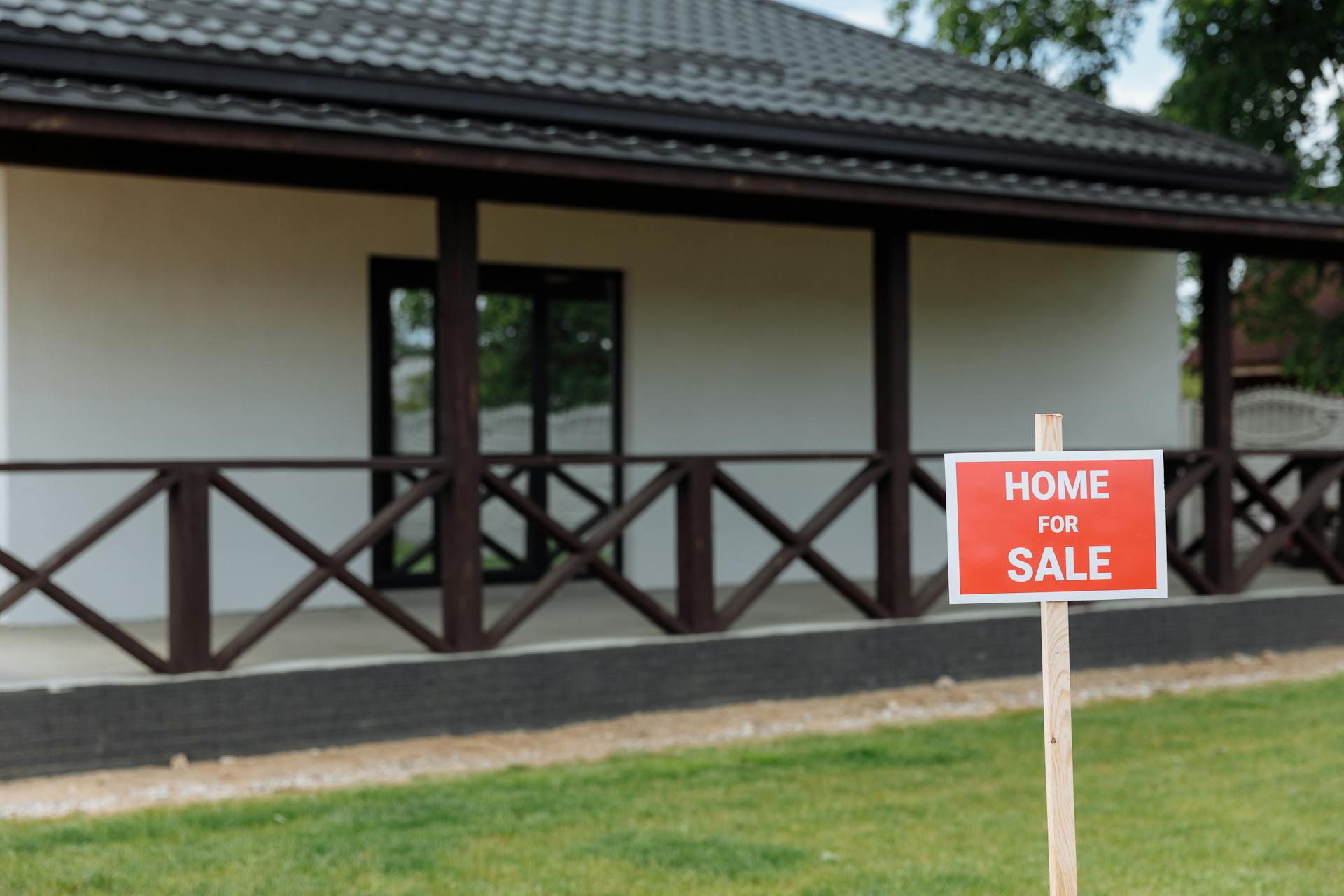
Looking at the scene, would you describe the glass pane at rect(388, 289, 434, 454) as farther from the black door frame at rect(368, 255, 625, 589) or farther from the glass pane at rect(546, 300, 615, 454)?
the glass pane at rect(546, 300, 615, 454)

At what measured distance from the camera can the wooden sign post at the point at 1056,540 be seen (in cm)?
351

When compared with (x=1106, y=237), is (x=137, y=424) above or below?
below

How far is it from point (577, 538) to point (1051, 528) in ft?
16.9

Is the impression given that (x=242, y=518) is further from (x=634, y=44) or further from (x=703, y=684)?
(x=634, y=44)

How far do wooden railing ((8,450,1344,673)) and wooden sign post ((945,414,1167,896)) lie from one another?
3886mm

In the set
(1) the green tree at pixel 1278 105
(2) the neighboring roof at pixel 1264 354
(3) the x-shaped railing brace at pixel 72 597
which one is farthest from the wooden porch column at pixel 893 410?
(2) the neighboring roof at pixel 1264 354

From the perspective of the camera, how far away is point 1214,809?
5637 millimetres

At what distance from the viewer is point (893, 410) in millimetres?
8344

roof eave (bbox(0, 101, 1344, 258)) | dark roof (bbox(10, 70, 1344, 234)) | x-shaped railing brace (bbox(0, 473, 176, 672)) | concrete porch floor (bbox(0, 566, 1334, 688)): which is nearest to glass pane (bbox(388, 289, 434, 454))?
concrete porch floor (bbox(0, 566, 1334, 688))

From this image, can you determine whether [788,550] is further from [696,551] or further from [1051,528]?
[1051,528]

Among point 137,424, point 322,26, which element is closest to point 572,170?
point 322,26

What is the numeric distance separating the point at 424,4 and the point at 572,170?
3245mm

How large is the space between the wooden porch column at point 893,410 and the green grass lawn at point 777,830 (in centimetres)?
149

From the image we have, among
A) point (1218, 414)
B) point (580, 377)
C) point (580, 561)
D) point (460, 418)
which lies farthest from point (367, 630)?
point (1218, 414)
